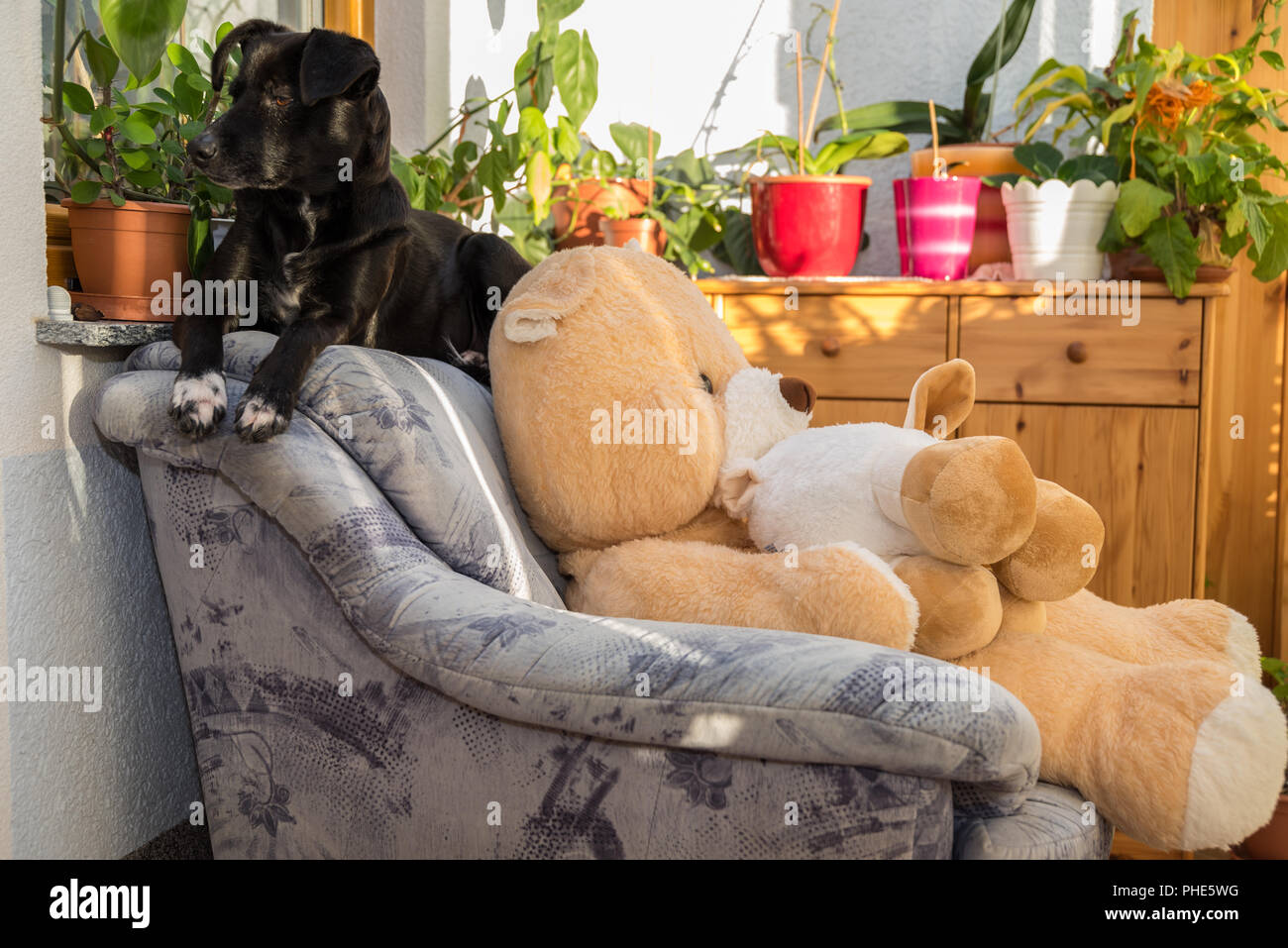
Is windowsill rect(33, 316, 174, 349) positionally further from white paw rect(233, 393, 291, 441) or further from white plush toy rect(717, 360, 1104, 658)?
white plush toy rect(717, 360, 1104, 658)

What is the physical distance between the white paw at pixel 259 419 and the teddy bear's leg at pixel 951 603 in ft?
2.31

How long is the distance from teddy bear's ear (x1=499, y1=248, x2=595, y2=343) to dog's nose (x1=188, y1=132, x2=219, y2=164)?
41 centimetres

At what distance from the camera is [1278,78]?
2596 millimetres

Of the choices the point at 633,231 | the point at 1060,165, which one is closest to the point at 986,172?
the point at 1060,165

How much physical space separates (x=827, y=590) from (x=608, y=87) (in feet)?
7.35

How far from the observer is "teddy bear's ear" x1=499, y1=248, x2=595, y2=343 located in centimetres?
131

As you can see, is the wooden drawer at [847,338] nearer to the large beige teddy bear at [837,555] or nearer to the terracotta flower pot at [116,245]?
the large beige teddy bear at [837,555]

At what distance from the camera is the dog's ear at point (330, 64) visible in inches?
51.3

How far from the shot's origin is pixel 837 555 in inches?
43.0

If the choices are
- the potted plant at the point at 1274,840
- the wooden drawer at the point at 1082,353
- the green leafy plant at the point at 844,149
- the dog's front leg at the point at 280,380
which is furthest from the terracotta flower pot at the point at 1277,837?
the dog's front leg at the point at 280,380

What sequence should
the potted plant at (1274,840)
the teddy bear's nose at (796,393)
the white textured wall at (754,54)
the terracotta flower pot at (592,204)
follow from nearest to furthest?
1. the teddy bear's nose at (796,393)
2. the potted plant at (1274,840)
3. the terracotta flower pot at (592,204)
4. the white textured wall at (754,54)
